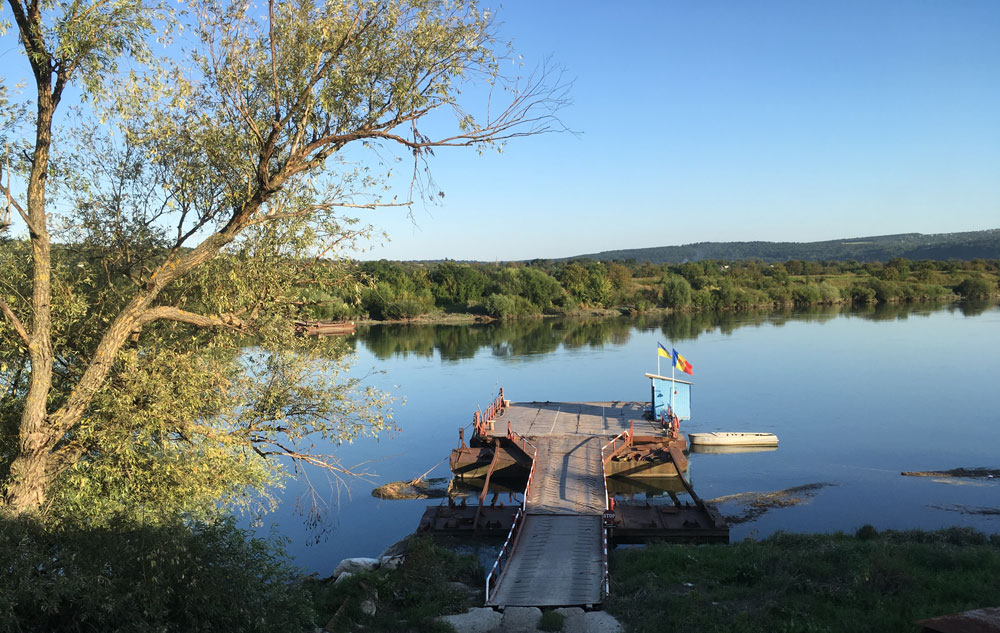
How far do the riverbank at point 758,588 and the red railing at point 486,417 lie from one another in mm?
10326

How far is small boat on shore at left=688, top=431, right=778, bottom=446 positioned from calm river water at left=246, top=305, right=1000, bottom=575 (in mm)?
723

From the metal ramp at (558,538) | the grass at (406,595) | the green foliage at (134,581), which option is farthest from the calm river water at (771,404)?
the green foliage at (134,581)

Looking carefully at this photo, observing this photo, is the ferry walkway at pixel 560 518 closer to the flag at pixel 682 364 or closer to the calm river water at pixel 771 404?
the flag at pixel 682 364

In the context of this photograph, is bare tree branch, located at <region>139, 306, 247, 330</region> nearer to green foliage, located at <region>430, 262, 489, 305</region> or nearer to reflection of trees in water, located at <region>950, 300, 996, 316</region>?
reflection of trees in water, located at <region>950, 300, 996, 316</region>

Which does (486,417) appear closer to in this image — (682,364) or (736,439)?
(682,364)

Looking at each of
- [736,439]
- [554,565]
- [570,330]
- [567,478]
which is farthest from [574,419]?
[570,330]

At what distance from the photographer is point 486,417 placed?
28578 millimetres

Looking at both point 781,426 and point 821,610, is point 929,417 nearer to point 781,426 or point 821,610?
point 781,426

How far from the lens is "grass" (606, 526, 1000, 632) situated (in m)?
9.91

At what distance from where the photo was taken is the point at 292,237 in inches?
450

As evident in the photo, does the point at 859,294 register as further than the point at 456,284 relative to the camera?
Yes

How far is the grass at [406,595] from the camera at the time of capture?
11.3 meters

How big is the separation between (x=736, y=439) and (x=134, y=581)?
2498cm

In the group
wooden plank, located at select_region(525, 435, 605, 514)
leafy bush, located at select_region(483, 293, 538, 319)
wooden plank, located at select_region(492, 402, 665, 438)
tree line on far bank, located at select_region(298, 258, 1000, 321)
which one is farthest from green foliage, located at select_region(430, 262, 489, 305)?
wooden plank, located at select_region(525, 435, 605, 514)
